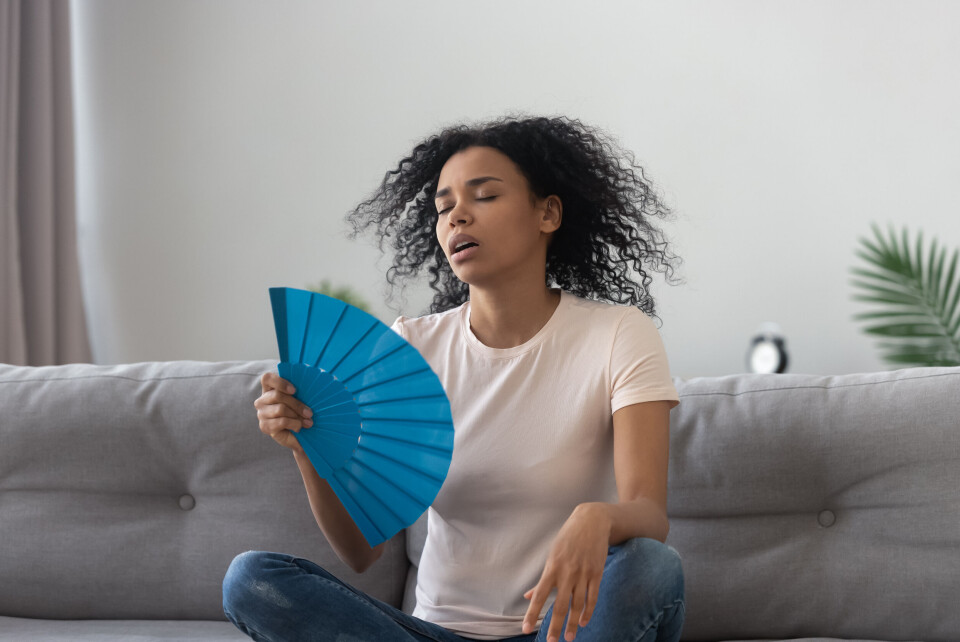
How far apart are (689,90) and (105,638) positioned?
2476mm

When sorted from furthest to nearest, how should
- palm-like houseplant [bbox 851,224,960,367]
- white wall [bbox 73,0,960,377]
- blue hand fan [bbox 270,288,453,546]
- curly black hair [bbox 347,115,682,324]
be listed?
white wall [bbox 73,0,960,377] → palm-like houseplant [bbox 851,224,960,367] → curly black hair [bbox 347,115,682,324] → blue hand fan [bbox 270,288,453,546]

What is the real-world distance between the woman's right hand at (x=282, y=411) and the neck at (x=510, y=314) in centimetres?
37

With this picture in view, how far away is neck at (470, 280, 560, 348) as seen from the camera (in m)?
1.45

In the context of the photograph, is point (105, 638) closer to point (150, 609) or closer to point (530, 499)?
point (150, 609)

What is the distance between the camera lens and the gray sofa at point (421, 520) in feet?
4.72

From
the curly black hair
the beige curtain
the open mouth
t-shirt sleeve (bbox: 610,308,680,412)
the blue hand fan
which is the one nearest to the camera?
the blue hand fan

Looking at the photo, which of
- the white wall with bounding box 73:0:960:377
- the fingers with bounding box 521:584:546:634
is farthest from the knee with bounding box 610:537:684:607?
the white wall with bounding box 73:0:960:377

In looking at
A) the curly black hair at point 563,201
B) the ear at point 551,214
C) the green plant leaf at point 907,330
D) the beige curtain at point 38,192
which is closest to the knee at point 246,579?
the curly black hair at point 563,201

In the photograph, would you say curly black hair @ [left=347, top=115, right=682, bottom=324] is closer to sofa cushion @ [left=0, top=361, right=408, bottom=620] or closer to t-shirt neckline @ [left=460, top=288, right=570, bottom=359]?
t-shirt neckline @ [left=460, top=288, right=570, bottom=359]

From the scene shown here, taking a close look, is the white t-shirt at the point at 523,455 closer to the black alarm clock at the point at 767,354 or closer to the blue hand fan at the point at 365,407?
the blue hand fan at the point at 365,407

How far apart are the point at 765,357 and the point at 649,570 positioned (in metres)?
Result: 1.88

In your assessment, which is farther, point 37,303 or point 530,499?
point 37,303

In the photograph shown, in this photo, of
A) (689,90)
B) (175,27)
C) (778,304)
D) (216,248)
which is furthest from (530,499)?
(175,27)

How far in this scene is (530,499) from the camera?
1.31 meters
